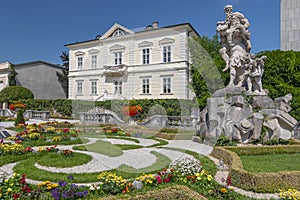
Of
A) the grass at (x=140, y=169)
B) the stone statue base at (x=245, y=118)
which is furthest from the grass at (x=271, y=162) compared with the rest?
the grass at (x=140, y=169)

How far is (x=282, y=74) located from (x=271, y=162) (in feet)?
35.2

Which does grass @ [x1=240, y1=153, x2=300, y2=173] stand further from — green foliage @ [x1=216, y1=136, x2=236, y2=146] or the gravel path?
green foliage @ [x1=216, y1=136, x2=236, y2=146]

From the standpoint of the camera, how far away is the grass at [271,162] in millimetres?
5527

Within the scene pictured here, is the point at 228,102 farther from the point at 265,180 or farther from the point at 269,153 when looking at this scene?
the point at 265,180

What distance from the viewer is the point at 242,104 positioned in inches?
341

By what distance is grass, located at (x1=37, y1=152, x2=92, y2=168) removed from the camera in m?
6.09

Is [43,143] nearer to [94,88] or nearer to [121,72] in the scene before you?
[94,88]

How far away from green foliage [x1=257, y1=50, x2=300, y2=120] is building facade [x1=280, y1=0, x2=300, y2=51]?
8.40 feet

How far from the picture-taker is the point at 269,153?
751 centimetres

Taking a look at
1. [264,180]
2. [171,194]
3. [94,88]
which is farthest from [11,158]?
[264,180]

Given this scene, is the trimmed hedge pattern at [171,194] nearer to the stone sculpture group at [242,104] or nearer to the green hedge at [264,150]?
the green hedge at [264,150]

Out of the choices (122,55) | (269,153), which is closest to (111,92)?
(122,55)

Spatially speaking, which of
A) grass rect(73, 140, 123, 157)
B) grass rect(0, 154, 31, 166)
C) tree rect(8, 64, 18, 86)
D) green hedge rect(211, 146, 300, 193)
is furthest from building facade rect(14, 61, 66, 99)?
green hedge rect(211, 146, 300, 193)

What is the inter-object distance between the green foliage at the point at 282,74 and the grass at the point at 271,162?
8.06 metres
